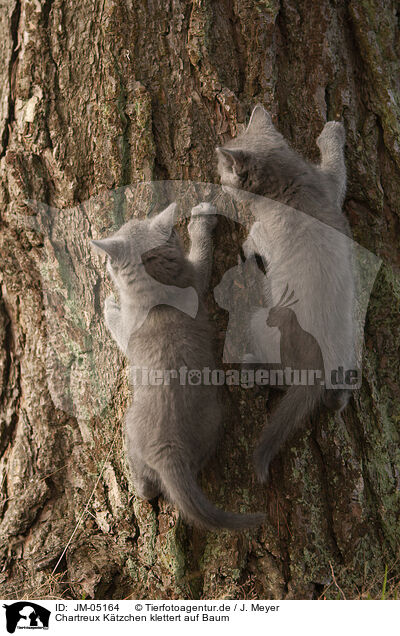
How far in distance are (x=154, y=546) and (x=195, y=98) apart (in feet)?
7.39

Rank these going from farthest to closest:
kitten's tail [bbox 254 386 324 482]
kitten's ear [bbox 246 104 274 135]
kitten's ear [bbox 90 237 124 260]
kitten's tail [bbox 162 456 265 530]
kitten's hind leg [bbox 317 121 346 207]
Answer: kitten's hind leg [bbox 317 121 346 207] < kitten's ear [bbox 246 104 274 135] < kitten's ear [bbox 90 237 124 260] < kitten's tail [bbox 254 386 324 482] < kitten's tail [bbox 162 456 265 530]

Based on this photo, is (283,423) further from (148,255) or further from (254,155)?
(254,155)

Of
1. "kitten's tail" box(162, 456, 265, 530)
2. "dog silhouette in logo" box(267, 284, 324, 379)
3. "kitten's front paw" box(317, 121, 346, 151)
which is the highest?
"kitten's front paw" box(317, 121, 346, 151)

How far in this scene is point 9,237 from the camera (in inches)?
117

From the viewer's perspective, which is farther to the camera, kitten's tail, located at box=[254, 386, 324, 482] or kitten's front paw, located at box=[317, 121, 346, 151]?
kitten's front paw, located at box=[317, 121, 346, 151]

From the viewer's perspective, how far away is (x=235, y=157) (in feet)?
8.71

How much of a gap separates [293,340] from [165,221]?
0.87 metres

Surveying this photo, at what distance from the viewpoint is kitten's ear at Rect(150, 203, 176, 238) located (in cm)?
259

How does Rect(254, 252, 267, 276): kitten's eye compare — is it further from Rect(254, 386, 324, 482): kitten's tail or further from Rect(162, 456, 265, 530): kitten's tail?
Rect(162, 456, 265, 530): kitten's tail
